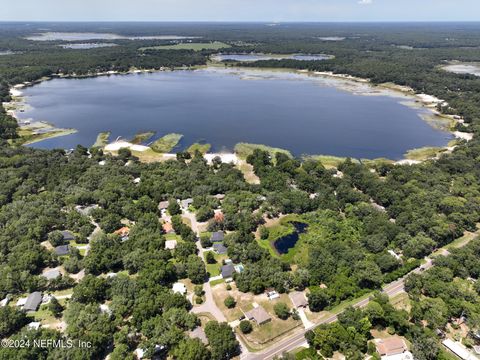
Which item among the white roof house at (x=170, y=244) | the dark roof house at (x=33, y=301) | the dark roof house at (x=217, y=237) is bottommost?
the white roof house at (x=170, y=244)

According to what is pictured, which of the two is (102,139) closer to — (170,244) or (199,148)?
(199,148)

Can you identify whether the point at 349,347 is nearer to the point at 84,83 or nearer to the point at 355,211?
the point at 355,211

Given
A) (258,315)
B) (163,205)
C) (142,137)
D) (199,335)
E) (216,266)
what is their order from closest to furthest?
(199,335) < (258,315) < (216,266) < (163,205) < (142,137)

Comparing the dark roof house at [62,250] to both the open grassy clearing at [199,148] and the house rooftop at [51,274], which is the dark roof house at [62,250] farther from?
the open grassy clearing at [199,148]

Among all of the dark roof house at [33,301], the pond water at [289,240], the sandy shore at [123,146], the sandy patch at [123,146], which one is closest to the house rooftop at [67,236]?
the dark roof house at [33,301]

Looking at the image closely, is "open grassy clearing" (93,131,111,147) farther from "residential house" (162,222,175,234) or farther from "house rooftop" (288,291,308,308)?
"house rooftop" (288,291,308,308)

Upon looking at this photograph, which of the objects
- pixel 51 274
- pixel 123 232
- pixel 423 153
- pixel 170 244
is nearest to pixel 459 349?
pixel 170 244
